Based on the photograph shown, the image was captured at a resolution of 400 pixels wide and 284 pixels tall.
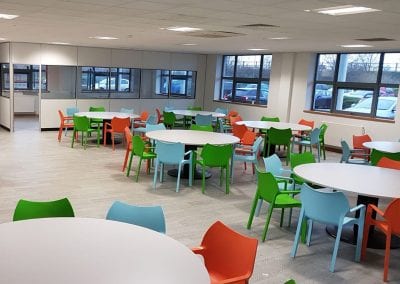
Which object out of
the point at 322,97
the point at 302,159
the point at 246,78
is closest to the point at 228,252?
the point at 302,159

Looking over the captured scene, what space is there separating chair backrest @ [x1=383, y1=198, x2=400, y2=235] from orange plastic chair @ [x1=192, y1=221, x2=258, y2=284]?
1.71 meters

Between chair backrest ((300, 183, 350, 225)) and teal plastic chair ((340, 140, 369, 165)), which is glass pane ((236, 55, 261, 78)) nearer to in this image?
teal plastic chair ((340, 140, 369, 165))

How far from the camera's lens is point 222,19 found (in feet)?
16.9

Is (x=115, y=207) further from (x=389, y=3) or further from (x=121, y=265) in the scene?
(x=389, y=3)

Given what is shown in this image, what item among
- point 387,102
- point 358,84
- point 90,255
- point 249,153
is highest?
point 358,84

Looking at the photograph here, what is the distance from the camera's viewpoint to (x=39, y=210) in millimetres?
2902

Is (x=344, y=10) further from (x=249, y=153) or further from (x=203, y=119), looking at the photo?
(x=203, y=119)

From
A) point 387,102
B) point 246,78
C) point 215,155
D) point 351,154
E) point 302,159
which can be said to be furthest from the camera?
point 246,78

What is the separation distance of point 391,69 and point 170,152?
6.27 m

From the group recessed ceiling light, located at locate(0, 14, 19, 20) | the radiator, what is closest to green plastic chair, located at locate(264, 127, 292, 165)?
the radiator

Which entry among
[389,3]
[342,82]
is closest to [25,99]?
[342,82]

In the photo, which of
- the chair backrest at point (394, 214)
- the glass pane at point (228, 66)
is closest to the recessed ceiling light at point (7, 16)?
the chair backrest at point (394, 214)

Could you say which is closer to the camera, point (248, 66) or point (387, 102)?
point (387, 102)

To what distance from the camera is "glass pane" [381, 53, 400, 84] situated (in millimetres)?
9484
